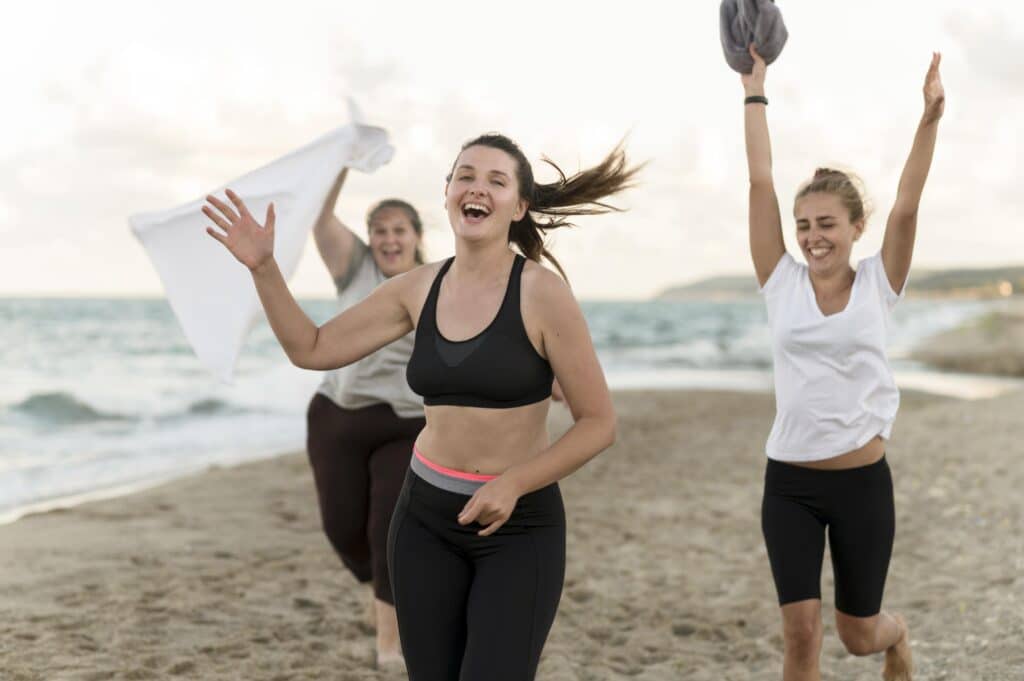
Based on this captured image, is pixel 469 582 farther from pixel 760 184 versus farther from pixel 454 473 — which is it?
pixel 760 184

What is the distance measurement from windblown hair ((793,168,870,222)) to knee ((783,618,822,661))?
1.50 meters

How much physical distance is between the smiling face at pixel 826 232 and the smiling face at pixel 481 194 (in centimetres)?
142

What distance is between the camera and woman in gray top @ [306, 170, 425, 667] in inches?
181

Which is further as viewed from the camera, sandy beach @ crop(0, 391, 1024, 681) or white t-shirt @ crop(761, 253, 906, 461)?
sandy beach @ crop(0, 391, 1024, 681)

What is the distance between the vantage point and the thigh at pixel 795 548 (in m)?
3.50

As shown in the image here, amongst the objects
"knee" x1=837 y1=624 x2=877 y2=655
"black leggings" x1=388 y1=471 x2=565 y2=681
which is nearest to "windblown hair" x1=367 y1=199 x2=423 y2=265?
"black leggings" x1=388 y1=471 x2=565 y2=681

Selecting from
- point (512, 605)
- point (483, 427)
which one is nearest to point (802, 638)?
point (512, 605)

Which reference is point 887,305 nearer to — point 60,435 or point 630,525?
point 630,525

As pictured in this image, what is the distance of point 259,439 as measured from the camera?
14422mm

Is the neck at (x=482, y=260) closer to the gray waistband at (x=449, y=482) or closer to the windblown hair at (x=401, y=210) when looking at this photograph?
the gray waistband at (x=449, y=482)

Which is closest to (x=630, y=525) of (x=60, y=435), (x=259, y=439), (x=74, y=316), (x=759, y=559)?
(x=759, y=559)

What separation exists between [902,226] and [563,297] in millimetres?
1617

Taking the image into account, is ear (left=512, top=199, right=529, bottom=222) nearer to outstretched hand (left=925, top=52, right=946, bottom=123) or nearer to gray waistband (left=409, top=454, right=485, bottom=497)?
gray waistband (left=409, top=454, right=485, bottom=497)

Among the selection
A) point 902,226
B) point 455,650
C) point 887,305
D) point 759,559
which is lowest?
point 759,559
